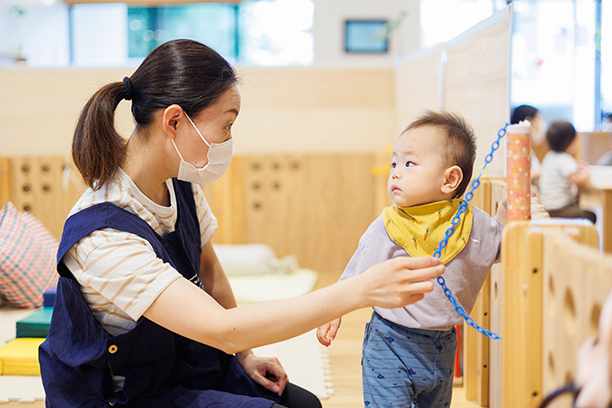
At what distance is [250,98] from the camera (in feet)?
10.1

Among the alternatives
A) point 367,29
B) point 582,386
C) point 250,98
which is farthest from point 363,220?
point 367,29

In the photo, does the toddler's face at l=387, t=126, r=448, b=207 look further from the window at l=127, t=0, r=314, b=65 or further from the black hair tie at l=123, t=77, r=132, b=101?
the window at l=127, t=0, r=314, b=65

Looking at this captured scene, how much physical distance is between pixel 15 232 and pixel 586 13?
6.72 meters

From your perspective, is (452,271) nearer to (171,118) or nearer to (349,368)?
(171,118)

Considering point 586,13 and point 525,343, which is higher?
point 586,13

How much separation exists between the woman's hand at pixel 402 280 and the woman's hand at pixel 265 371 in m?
0.54

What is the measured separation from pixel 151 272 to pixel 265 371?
0.47m

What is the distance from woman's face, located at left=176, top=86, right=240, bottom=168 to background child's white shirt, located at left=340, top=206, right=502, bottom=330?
362 mm

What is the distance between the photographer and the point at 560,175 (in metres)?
3.14

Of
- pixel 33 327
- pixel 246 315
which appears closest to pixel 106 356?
pixel 246 315

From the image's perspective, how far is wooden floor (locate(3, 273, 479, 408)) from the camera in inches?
61.5

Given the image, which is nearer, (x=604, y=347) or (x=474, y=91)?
(x=604, y=347)

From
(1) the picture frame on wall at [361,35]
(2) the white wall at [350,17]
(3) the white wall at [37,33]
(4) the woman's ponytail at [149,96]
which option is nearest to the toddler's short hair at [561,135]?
(4) the woman's ponytail at [149,96]

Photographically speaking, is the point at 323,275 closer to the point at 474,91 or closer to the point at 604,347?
the point at 474,91
